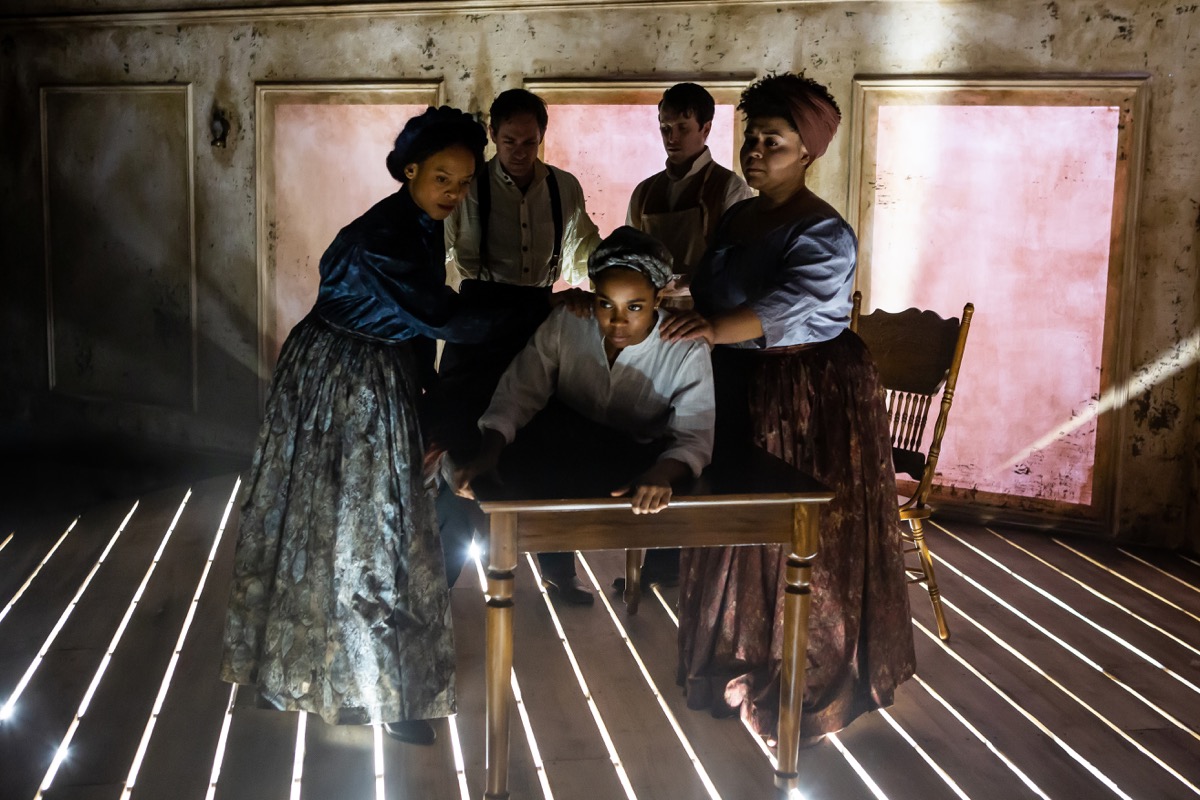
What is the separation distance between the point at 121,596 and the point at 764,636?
225 centimetres

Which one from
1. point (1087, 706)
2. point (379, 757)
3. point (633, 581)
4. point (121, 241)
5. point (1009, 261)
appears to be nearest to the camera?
point (379, 757)

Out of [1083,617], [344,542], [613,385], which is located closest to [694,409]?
[613,385]

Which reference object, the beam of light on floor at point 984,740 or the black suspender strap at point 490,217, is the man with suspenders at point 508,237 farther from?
the beam of light on floor at point 984,740

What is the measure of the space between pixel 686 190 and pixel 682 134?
0.19 meters

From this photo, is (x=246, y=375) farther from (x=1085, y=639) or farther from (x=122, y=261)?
(x=1085, y=639)

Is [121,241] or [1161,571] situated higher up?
[121,241]

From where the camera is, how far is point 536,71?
5.44 m

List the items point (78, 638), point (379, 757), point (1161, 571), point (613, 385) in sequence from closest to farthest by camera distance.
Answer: point (613, 385)
point (379, 757)
point (78, 638)
point (1161, 571)

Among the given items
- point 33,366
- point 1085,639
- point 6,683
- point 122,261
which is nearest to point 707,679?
point 1085,639

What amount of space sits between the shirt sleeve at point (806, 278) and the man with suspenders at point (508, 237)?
0.81m

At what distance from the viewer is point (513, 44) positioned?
545 centimetres

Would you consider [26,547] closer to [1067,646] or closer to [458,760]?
[458,760]

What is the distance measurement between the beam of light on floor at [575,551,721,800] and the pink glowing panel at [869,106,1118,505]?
197 centimetres

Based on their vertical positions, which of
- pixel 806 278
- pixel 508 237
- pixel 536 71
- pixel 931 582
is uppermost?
pixel 536 71
